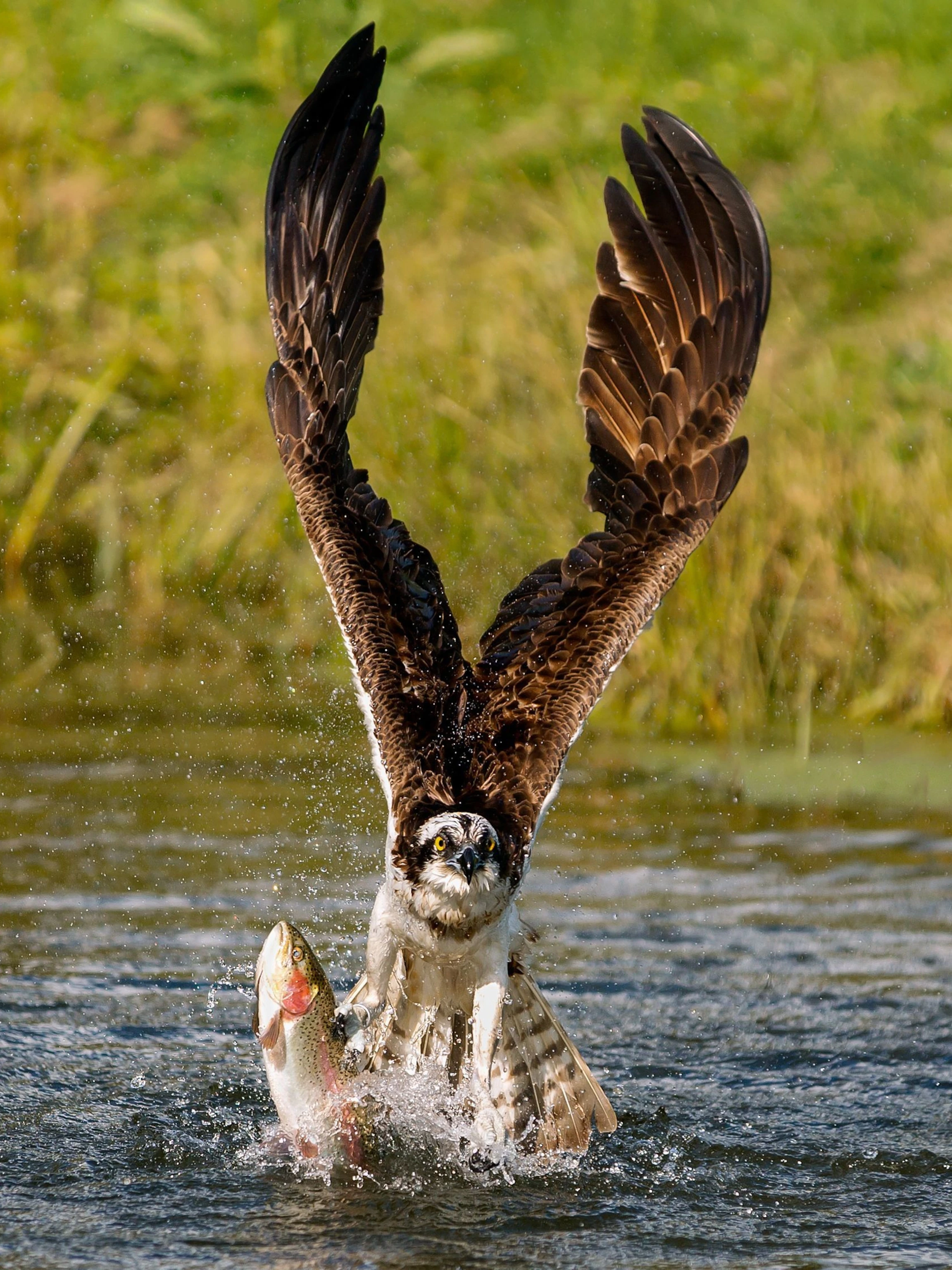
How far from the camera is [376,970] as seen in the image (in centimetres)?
621

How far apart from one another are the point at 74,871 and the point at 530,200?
251 inches

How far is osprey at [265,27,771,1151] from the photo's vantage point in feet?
20.4

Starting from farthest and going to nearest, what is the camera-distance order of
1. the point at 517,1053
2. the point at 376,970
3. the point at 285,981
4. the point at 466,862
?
the point at 517,1053, the point at 376,970, the point at 466,862, the point at 285,981

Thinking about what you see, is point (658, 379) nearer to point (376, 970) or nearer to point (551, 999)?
point (551, 999)

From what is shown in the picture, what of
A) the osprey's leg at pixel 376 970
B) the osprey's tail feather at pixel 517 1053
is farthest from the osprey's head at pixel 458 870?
the osprey's tail feather at pixel 517 1053

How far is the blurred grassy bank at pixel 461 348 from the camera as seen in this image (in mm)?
10562

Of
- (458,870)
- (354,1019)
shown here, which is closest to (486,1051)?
(354,1019)

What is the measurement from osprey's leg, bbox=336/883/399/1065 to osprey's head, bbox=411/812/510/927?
0.93 ft

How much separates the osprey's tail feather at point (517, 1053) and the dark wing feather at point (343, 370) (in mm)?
859

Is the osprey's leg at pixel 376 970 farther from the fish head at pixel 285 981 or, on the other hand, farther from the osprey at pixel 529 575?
the fish head at pixel 285 981

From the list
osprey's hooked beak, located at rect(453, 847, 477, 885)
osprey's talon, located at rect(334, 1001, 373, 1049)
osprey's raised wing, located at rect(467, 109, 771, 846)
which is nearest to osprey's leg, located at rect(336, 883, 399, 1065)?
osprey's talon, located at rect(334, 1001, 373, 1049)

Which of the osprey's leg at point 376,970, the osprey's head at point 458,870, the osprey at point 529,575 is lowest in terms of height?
the osprey's leg at point 376,970

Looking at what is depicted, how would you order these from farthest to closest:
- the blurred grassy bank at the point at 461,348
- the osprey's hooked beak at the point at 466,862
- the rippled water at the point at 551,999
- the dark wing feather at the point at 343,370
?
1. the blurred grassy bank at the point at 461,348
2. the dark wing feather at the point at 343,370
3. the osprey's hooked beak at the point at 466,862
4. the rippled water at the point at 551,999

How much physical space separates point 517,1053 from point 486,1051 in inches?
11.1
